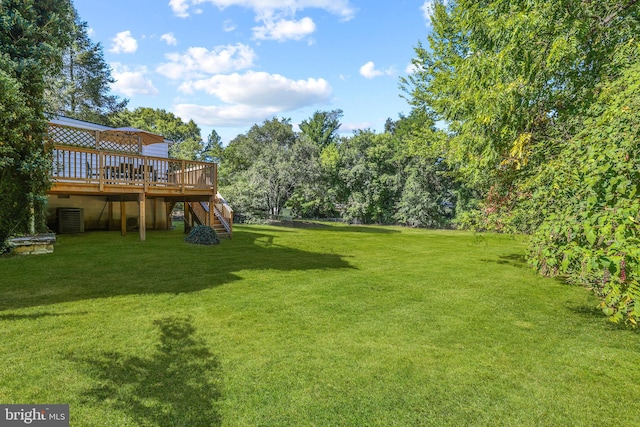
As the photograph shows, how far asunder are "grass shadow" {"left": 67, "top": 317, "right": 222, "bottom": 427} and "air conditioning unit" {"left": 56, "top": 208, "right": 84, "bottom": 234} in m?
10.3

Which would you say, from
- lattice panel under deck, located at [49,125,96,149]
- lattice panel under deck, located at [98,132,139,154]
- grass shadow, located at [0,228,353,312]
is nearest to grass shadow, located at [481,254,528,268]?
grass shadow, located at [0,228,353,312]

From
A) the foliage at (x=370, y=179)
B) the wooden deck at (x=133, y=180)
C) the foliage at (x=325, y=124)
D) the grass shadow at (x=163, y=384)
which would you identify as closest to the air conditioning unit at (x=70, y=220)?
the wooden deck at (x=133, y=180)

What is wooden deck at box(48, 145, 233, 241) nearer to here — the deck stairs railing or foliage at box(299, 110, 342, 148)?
the deck stairs railing

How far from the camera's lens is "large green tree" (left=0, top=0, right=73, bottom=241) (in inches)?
265

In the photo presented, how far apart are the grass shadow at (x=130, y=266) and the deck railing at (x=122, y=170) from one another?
1.80m

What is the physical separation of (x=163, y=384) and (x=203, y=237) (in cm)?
763

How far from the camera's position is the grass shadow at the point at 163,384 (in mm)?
2385

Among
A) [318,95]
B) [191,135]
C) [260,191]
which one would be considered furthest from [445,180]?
[191,135]

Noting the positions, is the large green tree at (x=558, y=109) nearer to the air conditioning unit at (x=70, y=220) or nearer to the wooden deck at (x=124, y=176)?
the wooden deck at (x=124, y=176)

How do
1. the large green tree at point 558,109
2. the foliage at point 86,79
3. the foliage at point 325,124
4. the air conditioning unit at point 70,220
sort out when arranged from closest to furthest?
the large green tree at point 558,109, the air conditioning unit at point 70,220, the foliage at point 86,79, the foliage at point 325,124

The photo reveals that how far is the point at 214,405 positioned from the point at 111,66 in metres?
36.0

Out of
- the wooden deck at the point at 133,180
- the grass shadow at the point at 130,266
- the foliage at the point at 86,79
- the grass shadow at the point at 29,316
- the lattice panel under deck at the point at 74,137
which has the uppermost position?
the foliage at the point at 86,79

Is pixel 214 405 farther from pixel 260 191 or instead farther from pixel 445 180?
pixel 445 180

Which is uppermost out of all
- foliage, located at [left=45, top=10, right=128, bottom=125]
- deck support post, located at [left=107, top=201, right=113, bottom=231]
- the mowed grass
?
foliage, located at [left=45, top=10, right=128, bottom=125]
